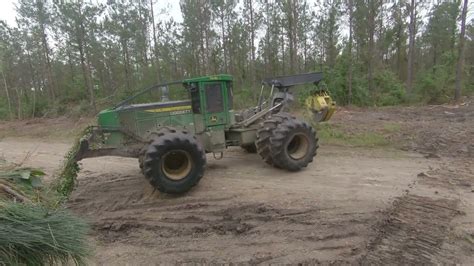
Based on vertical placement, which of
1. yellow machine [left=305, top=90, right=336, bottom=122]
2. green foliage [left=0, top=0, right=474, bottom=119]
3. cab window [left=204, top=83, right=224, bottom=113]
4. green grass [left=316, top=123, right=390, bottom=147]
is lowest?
green grass [left=316, top=123, right=390, bottom=147]

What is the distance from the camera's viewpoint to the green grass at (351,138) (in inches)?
351

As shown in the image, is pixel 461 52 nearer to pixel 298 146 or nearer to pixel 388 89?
pixel 388 89

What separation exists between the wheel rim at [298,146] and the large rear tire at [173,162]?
2.15 meters

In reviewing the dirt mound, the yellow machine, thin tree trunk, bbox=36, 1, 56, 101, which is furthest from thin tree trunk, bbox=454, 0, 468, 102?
thin tree trunk, bbox=36, 1, 56, 101

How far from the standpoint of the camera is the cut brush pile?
218 cm

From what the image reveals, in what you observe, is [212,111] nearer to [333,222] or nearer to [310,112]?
[310,112]

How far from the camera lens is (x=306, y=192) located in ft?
18.2

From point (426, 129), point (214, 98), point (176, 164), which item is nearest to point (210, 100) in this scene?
point (214, 98)

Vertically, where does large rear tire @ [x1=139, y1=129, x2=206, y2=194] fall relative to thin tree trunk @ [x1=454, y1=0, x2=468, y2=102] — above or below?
below

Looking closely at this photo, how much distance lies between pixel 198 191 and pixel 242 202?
1.01m

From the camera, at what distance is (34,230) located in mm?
2268

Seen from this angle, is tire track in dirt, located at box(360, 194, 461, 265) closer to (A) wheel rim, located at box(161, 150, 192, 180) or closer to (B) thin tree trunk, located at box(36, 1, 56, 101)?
(A) wheel rim, located at box(161, 150, 192, 180)

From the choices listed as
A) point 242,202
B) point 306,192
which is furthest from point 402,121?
point 242,202

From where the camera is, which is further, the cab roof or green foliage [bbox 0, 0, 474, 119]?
green foliage [bbox 0, 0, 474, 119]
